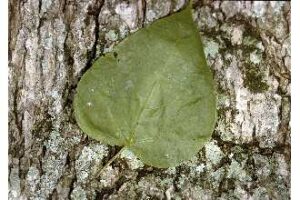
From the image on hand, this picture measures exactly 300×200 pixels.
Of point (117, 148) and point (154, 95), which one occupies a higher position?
point (154, 95)

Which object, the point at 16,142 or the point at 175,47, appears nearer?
the point at 175,47

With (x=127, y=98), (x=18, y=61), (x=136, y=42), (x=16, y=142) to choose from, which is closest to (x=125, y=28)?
(x=136, y=42)

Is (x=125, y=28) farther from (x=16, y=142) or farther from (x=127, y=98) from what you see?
(x=16, y=142)
